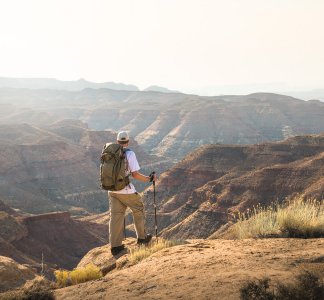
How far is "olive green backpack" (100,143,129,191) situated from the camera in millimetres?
8211

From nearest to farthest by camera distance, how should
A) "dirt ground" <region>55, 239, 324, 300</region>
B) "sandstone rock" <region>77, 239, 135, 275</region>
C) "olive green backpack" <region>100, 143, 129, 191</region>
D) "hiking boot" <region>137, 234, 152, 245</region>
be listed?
"dirt ground" <region>55, 239, 324, 300</region> < "olive green backpack" <region>100, 143, 129, 191</region> < "sandstone rock" <region>77, 239, 135, 275</region> < "hiking boot" <region>137, 234, 152, 245</region>

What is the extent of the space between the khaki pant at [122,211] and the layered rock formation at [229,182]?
1282 inches

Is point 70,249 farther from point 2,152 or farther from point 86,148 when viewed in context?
point 86,148

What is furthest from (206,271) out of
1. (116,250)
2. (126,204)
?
(116,250)

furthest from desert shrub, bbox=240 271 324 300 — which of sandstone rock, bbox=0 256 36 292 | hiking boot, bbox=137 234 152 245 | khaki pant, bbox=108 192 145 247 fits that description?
sandstone rock, bbox=0 256 36 292

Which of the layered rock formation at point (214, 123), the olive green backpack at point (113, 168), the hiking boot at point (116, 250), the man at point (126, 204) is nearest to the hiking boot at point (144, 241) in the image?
the man at point (126, 204)

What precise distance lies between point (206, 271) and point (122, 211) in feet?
10.6

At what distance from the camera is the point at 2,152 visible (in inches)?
3627

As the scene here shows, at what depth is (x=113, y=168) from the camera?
823 cm

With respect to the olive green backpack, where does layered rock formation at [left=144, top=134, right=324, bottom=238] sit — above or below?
below

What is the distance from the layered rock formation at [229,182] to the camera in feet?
156

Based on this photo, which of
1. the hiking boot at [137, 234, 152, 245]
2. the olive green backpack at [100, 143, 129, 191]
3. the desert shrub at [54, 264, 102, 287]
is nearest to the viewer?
the desert shrub at [54, 264, 102, 287]

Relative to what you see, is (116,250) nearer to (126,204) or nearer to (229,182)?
(126,204)

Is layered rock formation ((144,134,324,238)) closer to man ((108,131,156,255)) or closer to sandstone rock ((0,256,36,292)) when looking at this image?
sandstone rock ((0,256,36,292))
